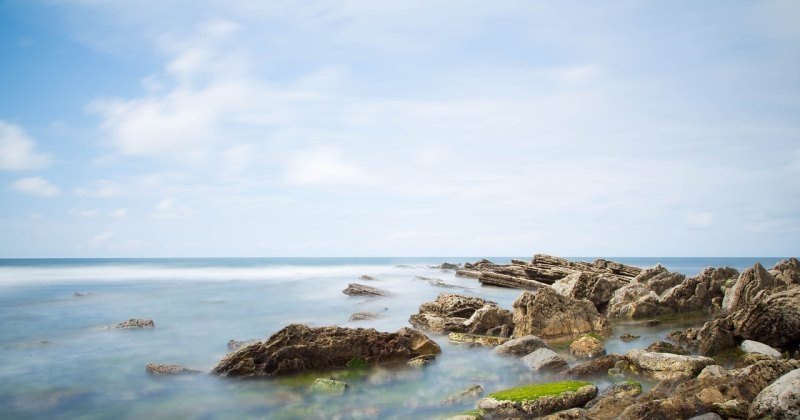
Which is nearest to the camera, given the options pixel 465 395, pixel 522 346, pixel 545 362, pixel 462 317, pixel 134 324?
pixel 465 395

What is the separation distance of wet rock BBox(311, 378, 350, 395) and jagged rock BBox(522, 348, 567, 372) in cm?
459

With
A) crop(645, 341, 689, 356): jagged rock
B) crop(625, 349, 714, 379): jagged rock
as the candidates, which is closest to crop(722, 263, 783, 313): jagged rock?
crop(645, 341, 689, 356): jagged rock

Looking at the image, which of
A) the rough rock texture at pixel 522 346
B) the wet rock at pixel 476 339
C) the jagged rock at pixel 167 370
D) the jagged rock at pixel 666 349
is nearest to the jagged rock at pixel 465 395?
the rough rock texture at pixel 522 346

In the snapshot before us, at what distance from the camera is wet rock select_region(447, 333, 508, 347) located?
16344 mm

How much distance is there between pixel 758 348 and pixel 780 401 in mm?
6019

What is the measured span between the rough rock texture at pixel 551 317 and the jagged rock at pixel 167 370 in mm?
10085

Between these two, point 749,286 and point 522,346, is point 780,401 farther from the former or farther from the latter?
point 749,286

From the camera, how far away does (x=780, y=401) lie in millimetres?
7410

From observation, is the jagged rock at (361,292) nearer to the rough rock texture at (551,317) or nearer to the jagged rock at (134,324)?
the jagged rock at (134,324)

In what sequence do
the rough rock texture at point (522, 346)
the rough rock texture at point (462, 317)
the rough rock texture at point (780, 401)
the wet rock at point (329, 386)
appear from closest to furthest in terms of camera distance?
1. the rough rock texture at point (780, 401)
2. the wet rock at point (329, 386)
3. the rough rock texture at point (522, 346)
4. the rough rock texture at point (462, 317)

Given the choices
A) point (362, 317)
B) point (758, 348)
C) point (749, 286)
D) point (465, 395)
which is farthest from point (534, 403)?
point (749, 286)

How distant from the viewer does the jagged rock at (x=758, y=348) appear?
12121 millimetres

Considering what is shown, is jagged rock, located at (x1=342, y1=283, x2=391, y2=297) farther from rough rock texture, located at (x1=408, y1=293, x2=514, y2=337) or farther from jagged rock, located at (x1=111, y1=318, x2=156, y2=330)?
jagged rock, located at (x1=111, y1=318, x2=156, y2=330)

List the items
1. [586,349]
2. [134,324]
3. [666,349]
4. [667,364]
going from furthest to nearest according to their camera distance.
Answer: [134,324] < [586,349] < [666,349] < [667,364]
